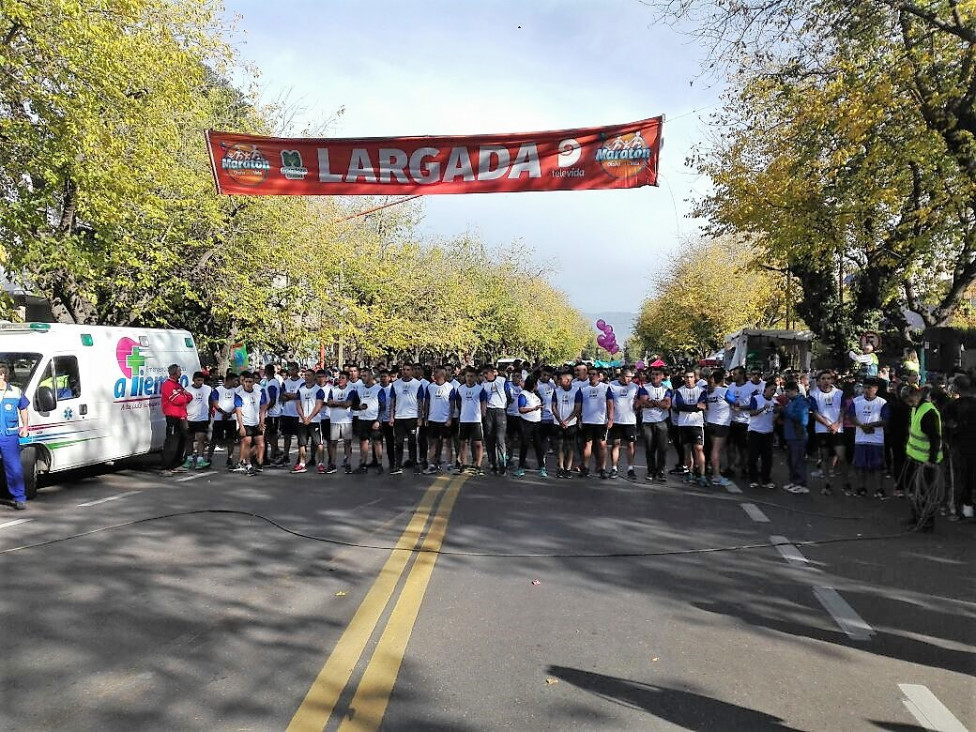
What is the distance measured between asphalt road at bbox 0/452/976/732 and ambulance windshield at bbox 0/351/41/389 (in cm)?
208

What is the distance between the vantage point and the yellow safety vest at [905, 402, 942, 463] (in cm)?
852

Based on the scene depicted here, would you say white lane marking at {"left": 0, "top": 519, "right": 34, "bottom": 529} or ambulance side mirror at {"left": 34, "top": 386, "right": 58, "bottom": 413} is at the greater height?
ambulance side mirror at {"left": 34, "top": 386, "right": 58, "bottom": 413}

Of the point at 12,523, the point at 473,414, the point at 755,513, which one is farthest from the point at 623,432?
the point at 12,523

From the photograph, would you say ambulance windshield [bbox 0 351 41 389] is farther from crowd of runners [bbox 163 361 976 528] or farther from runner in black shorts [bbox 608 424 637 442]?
runner in black shorts [bbox 608 424 637 442]

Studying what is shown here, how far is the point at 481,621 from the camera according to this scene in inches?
204

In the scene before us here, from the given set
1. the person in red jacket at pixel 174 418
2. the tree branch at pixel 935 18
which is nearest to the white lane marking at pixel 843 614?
the tree branch at pixel 935 18

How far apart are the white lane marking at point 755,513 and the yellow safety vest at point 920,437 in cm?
176

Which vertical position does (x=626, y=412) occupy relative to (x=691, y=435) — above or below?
above

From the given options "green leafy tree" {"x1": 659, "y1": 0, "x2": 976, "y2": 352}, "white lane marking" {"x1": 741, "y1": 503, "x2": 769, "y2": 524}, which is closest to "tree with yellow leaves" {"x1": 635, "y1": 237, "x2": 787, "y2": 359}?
"green leafy tree" {"x1": 659, "y1": 0, "x2": 976, "y2": 352}

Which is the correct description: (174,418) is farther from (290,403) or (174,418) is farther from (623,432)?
(623,432)

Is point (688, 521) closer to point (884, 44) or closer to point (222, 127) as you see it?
point (884, 44)

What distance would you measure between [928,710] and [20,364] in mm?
10802

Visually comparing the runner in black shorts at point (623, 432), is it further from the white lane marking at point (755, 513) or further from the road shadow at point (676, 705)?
the road shadow at point (676, 705)

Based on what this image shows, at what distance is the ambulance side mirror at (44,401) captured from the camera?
10070 millimetres
